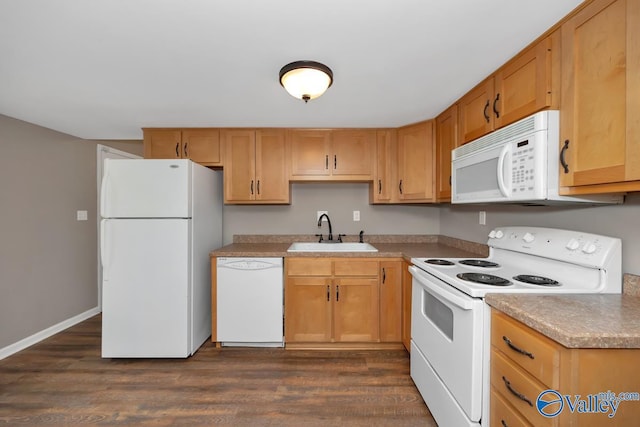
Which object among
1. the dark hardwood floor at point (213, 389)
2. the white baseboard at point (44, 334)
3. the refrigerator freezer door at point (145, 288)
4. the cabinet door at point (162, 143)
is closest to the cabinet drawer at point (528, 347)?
the dark hardwood floor at point (213, 389)

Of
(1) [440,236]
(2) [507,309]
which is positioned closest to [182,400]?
(2) [507,309]

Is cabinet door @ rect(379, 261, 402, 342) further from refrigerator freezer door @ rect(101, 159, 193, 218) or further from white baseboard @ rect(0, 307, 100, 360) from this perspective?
white baseboard @ rect(0, 307, 100, 360)

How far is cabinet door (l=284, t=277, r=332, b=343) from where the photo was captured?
238 centimetres

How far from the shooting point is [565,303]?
1080 millimetres

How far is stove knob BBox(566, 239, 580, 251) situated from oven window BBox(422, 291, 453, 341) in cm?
66

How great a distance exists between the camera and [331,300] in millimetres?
2371

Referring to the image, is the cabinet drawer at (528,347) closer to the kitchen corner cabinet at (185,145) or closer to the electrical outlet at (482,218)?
the electrical outlet at (482,218)

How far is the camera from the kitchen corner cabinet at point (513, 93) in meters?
1.25

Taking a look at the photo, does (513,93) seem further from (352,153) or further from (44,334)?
(44,334)

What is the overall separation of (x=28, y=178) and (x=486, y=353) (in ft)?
12.5

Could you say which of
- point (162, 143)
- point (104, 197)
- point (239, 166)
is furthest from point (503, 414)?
point (162, 143)

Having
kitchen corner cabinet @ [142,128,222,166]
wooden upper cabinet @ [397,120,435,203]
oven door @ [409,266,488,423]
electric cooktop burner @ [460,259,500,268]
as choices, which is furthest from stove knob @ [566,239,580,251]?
kitchen corner cabinet @ [142,128,222,166]

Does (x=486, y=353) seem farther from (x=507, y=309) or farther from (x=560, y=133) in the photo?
(x=560, y=133)

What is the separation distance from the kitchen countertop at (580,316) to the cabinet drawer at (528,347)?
0.13 feet
